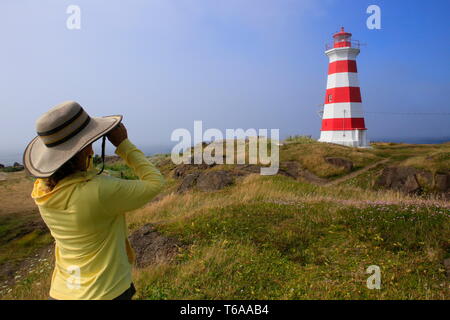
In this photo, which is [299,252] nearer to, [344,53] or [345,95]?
[345,95]

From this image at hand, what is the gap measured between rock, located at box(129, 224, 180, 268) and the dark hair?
3671mm

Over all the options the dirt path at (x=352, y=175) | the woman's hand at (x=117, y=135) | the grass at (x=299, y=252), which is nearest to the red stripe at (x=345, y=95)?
the dirt path at (x=352, y=175)

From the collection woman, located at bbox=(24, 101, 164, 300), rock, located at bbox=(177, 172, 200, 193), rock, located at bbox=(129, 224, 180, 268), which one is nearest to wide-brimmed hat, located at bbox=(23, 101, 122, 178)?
woman, located at bbox=(24, 101, 164, 300)

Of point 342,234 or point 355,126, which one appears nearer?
point 342,234

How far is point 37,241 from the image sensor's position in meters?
11.3

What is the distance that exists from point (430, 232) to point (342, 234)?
5.24ft

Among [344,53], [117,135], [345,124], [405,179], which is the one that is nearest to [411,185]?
[405,179]

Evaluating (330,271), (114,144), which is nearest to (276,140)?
(330,271)

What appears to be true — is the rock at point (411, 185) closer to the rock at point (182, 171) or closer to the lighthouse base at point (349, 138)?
the rock at point (182, 171)

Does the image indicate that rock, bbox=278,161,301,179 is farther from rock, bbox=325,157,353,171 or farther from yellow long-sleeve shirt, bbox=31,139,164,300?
yellow long-sleeve shirt, bbox=31,139,164,300

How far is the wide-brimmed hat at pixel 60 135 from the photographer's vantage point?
2264mm

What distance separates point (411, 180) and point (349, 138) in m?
15.6

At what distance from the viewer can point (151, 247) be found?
21.6ft
